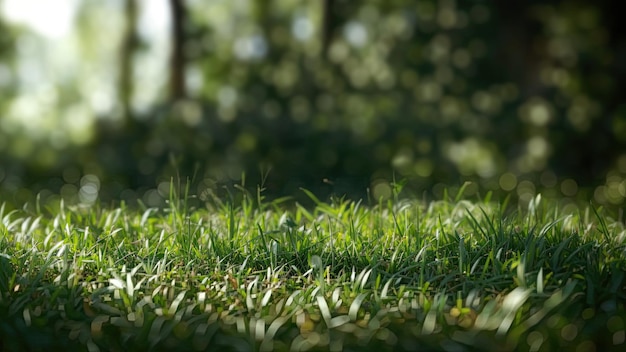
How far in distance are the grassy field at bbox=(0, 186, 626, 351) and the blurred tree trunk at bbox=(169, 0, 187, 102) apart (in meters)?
7.12

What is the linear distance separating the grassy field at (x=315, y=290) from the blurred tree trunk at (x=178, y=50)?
23.3 feet

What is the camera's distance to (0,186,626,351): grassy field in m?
2.39

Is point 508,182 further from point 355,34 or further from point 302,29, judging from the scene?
point 302,29

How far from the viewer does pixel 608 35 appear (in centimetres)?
868

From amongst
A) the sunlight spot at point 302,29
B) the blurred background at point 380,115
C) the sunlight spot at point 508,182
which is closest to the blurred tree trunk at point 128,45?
the blurred background at point 380,115

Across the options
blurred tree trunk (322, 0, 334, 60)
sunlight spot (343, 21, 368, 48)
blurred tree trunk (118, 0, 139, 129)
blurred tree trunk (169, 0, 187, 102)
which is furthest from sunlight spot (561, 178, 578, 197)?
blurred tree trunk (118, 0, 139, 129)

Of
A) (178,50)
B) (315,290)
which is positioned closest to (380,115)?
(178,50)

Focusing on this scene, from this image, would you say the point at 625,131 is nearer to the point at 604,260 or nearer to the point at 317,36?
the point at 317,36

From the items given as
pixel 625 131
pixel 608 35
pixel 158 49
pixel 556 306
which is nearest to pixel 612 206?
pixel 625 131

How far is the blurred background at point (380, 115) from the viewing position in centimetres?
843

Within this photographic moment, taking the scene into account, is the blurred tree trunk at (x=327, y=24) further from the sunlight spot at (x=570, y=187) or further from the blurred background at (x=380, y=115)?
the sunlight spot at (x=570, y=187)

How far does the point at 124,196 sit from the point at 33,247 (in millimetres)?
6037

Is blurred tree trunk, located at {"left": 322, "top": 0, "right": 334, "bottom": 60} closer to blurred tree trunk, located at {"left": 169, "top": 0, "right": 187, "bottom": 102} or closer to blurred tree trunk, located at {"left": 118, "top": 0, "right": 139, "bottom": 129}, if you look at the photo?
blurred tree trunk, located at {"left": 169, "top": 0, "right": 187, "bottom": 102}

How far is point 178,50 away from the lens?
34.9 feet
